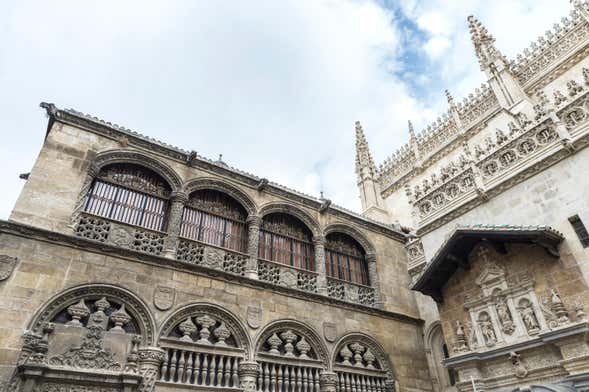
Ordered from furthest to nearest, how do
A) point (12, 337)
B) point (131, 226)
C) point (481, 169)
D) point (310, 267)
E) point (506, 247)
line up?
point (310, 267) < point (481, 169) < point (131, 226) < point (506, 247) < point (12, 337)

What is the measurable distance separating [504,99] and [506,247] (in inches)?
447

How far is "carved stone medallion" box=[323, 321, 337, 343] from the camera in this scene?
36.2ft

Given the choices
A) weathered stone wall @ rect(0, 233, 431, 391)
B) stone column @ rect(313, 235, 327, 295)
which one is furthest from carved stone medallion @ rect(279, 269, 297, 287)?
stone column @ rect(313, 235, 327, 295)

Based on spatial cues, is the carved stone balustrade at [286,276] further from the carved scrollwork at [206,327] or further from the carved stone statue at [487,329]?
the carved stone statue at [487,329]

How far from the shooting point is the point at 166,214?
10.8 metres

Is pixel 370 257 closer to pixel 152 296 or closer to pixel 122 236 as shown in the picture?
pixel 152 296

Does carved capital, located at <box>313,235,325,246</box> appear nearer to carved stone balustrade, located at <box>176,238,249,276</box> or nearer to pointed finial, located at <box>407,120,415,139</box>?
carved stone balustrade, located at <box>176,238,249,276</box>

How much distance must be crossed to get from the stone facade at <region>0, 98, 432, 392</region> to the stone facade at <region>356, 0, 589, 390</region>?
3.07 meters

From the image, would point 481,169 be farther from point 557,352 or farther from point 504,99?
point 504,99

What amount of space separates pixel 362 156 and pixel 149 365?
18.7 m

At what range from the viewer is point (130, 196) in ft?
34.2

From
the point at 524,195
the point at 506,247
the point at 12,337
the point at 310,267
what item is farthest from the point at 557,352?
the point at 12,337

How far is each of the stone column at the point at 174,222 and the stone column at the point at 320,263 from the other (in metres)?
4.79

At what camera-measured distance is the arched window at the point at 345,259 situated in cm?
1345
